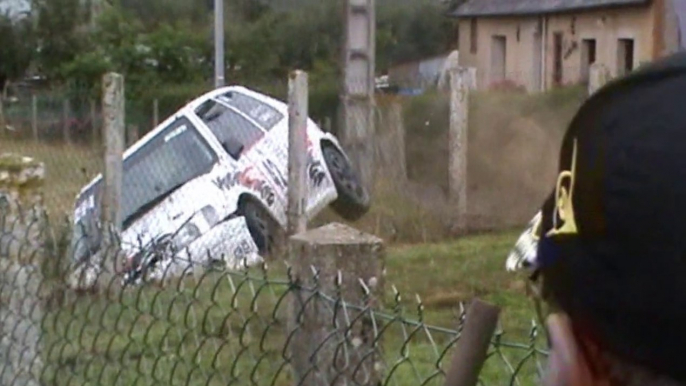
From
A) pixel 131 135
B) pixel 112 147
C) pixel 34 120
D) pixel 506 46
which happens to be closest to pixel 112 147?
pixel 112 147

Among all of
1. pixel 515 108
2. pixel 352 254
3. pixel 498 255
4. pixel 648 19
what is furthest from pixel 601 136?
pixel 648 19

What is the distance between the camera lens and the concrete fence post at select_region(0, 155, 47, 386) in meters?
3.69

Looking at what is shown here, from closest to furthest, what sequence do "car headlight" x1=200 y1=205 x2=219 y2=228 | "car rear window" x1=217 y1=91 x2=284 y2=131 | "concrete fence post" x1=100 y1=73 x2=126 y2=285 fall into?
"concrete fence post" x1=100 y1=73 x2=126 y2=285 → "car headlight" x1=200 y1=205 x2=219 y2=228 → "car rear window" x1=217 y1=91 x2=284 y2=131

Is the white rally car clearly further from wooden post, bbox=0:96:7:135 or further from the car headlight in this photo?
wooden post, bbox=0:96:7:135

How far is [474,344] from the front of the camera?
199 cm

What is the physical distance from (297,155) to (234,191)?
1.27 meters

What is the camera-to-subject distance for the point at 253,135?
10328 mm

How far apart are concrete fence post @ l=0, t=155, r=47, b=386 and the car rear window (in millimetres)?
6586

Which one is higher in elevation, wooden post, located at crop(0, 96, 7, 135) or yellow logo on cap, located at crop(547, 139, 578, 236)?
yellow logo on cap, located at crop(547, 139, 578, 236)

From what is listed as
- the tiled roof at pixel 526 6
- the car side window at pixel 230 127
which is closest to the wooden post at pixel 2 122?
the car side window at pixel 230 127

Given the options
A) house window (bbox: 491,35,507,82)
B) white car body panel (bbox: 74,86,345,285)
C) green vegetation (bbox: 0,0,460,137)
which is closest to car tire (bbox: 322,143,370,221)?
white car body panel (bbox: 74,86,345,285)

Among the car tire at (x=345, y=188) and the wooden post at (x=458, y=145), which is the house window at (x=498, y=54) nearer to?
the wooden post at (x=458, y=145)

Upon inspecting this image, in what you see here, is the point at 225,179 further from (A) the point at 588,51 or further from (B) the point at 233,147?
(A) the point at 588,51

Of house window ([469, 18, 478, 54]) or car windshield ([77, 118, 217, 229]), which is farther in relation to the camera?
house window ([469, 18, 478, 54])
